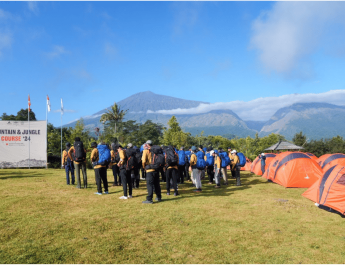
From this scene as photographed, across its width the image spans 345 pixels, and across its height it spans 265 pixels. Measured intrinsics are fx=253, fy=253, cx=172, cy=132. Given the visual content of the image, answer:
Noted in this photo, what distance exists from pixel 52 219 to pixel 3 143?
1945 cm

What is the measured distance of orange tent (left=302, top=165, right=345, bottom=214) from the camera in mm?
7719

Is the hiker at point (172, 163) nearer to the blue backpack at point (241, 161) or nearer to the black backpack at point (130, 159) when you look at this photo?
the black backpack at point (130, 159)

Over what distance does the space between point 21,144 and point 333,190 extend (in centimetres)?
2365

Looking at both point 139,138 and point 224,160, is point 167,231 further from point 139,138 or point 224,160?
point 139,138

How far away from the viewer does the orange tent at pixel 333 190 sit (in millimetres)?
7719

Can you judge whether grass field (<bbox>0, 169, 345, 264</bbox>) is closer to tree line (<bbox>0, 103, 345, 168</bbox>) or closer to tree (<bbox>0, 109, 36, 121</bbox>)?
tree line (<bbox>0, 103, 345, 168</bbox>)

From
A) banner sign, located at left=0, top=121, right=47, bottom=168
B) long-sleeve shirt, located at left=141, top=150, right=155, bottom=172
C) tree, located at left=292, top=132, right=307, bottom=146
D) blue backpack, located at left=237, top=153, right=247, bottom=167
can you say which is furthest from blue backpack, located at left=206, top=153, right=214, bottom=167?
tree, located at left=292, top=132, right=307, bottom=146

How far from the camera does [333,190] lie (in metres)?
8.07

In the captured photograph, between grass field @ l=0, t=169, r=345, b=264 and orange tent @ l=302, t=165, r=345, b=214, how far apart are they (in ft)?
1.20

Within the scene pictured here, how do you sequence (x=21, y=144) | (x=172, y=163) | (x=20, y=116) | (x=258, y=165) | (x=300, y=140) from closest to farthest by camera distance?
(x=172, y=163), (x=258, y=165), (x=21, y=144), (x=300, y=140), (x=20, y=116)

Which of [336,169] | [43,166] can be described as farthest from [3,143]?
[336,169]

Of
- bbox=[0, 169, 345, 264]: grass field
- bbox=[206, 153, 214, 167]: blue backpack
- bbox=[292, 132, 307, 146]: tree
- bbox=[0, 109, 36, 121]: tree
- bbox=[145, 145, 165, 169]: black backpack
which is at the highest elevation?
bbox=[0, 109, 36, 121]: tree

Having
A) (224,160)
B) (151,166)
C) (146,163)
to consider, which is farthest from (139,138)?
(151,166)

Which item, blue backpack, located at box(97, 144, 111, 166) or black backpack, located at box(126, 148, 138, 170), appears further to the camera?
blue backpack, located at box(97, 144, 111, 166)
